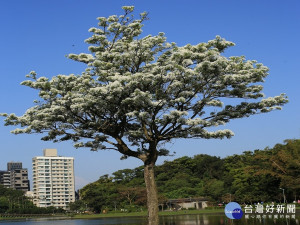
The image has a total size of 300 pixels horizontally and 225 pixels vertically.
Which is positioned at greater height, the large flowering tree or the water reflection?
the large flowering tree

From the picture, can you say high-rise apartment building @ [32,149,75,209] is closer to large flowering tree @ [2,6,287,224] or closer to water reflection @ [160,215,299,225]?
water reflection @ [160,215,299,225]

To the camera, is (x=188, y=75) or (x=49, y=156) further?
(x=49, y=156)

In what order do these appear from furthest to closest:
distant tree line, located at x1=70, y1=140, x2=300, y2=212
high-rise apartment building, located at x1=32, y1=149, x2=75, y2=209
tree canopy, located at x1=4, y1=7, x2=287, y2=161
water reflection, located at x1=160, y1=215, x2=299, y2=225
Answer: high-rise apartment building, located at x1=32, y1=149, x2=75, y2=209, distant tree line, located at x1=70, y1=140, x2=300, y2=212, water reflection, located at x1=160, y1=215, x2=299, y2=225, tree canopy, located at x1=4, y1=7, x2=287, y2=161

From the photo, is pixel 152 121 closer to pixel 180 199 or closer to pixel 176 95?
pixel 176 95

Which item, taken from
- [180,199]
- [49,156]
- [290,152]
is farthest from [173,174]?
[49,156]

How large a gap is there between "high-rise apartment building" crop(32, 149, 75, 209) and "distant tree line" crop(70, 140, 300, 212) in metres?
76.1

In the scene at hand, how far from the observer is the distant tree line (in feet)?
185

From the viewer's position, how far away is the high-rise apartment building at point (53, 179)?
182000 mm

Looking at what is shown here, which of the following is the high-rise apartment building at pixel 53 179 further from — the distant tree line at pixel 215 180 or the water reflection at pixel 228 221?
the water reflection at pixel 228 221

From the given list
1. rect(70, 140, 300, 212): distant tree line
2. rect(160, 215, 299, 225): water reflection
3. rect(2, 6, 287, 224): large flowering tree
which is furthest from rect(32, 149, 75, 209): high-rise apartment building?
rect(2, 6, 287, 224): large flowering tree

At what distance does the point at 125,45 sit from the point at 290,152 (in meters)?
47.5

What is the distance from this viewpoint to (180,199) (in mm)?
80500

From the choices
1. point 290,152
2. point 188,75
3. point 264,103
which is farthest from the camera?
point 290,152

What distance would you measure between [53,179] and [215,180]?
12028cm
